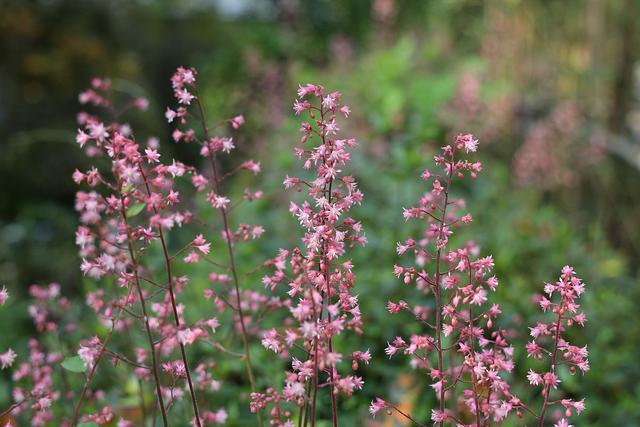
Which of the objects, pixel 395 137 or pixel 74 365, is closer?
pixel 74 365

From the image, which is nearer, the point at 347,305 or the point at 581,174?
the point at 347,305

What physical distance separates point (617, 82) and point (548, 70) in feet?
8.24

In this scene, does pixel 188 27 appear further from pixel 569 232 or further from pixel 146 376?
pixel 146 376

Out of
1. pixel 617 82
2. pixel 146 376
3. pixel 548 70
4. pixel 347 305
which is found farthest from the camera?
pixel 548 70

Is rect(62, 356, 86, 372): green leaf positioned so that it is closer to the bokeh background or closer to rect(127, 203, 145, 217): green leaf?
rect(127, 203, 145, 217): green leaf

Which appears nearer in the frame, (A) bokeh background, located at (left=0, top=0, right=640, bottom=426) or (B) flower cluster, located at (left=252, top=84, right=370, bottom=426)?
(B) flower cluster, located at (left=252, top=84, right=370, bottom=426)

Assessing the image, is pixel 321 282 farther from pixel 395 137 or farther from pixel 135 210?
pixel 395 137

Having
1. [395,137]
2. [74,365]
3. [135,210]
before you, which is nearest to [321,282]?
[135,210]

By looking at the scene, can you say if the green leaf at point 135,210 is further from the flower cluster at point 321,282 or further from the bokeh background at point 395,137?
the bokeh background at point 395,137

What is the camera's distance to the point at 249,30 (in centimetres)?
934

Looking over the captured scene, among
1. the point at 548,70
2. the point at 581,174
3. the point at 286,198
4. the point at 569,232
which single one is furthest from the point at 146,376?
the point at 548,70

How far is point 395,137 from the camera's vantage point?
411 centimetres

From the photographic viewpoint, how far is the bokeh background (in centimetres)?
305

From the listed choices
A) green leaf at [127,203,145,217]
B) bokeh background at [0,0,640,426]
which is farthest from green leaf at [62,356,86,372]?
bokeh background at [0,0,640,426]
